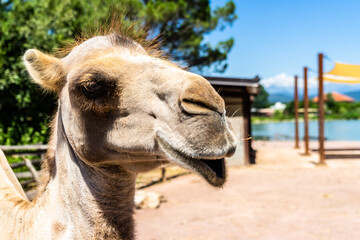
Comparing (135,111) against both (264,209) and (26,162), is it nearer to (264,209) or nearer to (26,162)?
(264,209)

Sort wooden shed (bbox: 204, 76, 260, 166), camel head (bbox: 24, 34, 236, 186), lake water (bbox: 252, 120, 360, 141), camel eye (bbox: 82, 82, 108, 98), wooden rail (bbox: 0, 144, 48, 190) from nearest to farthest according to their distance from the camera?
camel head (bbox: 24, 34, 236, 186) → camel eye (bbox: 82, 82, 108, 98) → wooden rail (bbox: 0, 144, 48, 190) → wooden shed (bbox: 204, 76, 260, 166) → lake water (bbox: 252, 120, 360, 141)

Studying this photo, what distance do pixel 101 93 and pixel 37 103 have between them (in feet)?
28.6

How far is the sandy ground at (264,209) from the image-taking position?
18.7ft

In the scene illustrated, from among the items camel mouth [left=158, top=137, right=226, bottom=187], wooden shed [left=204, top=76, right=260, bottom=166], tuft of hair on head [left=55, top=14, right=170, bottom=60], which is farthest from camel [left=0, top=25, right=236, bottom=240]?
wooden shed [left=204, top=76, right=260, bottom=166]

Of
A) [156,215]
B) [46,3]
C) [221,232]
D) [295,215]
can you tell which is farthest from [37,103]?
[295,215]

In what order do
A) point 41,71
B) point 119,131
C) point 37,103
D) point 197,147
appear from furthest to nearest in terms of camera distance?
point 37,103
point 41,71
point 119,131
point 197,147

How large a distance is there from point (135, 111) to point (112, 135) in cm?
17

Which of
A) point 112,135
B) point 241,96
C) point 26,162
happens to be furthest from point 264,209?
Result: point 241,96

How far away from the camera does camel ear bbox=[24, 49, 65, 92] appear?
6.04 feet

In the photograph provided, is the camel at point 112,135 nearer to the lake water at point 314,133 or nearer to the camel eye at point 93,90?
the camel eye at point 93,90

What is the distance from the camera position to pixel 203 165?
4.45 feet

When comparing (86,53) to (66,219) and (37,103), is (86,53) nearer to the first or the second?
(66,219)

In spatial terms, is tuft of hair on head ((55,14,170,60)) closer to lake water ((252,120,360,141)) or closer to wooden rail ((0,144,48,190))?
wooden rail ((0,144,48,190))

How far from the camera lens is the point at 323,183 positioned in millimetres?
9461
